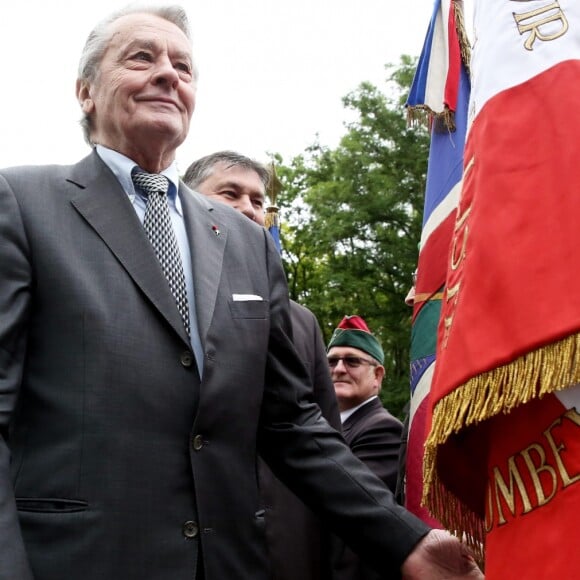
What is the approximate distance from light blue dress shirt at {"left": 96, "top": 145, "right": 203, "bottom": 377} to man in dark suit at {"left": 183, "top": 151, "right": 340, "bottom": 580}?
0.79m

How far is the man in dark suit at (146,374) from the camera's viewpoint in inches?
82.1

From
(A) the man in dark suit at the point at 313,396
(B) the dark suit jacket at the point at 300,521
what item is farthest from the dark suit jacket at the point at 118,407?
(B) the dark suit jacket at the point at 300,521

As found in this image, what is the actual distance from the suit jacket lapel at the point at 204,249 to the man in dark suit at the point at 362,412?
184cm

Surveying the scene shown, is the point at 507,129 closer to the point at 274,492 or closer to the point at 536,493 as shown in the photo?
the point at 536,493

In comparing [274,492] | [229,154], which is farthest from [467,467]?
[229,154]

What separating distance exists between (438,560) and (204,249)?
3.72 feet

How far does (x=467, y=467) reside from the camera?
238 centimetres

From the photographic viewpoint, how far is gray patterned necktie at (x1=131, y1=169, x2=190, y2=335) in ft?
7.91

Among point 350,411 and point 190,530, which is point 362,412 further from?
point 190,530

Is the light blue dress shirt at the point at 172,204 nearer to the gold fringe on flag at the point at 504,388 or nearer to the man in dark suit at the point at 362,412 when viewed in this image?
the gold fringe on flag at the point at 504,388

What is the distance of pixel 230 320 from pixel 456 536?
0.89m

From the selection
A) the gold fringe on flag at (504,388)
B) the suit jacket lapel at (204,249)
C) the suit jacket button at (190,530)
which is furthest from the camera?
the suit jacket lapel at (204,249)

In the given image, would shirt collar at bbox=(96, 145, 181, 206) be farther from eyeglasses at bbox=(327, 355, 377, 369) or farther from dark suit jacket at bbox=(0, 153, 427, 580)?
eyeglasses at bbox=(327, 355, 377, 369)

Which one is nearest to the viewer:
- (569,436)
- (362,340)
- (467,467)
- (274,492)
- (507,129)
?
(569,436)
